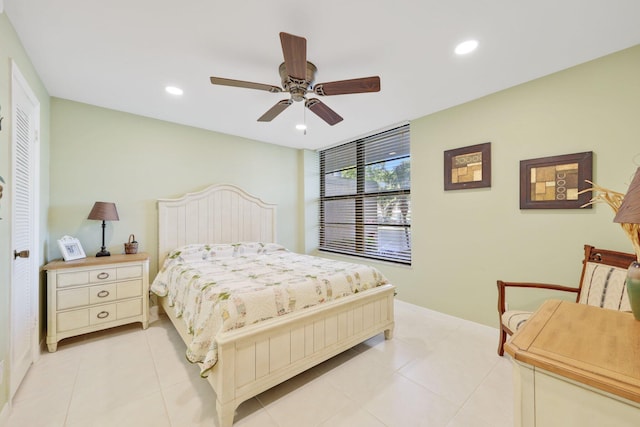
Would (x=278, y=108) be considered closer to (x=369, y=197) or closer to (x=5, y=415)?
(x=369, y=197)

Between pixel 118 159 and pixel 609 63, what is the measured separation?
16.1 ft

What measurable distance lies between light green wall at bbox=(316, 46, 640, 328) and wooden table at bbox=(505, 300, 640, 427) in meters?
1.59

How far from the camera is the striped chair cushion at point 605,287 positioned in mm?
1728

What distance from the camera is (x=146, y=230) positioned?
321 cm

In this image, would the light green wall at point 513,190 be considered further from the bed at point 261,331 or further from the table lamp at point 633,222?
the table lamp at point 633,222

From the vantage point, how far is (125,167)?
3.08 m

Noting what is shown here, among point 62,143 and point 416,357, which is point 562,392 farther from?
point 62,143

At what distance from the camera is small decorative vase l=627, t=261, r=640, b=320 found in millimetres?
999

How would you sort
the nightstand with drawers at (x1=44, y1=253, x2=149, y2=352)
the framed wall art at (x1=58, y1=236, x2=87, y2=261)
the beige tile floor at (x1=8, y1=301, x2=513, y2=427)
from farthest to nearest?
the framed wall art at (x1=58, y1=236, x2=87, y2=261)
the nightstand with drawers at (x1=44, y1=253, x2=149, y2=352)
the beige tile floor at (x1=8, y1=301, x2=513, y2=427)

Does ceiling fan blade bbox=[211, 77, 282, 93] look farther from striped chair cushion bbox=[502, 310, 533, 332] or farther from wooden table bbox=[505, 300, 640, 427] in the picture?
striped chair cushion bbox=[502, 310, 533, 332]

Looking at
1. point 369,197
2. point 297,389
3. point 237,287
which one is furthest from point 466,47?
point 297,389

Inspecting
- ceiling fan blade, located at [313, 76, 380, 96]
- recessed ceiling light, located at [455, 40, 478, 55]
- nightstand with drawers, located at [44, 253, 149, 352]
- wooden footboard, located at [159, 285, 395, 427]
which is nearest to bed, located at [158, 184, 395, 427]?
wooden footboard, located at [159, 285, 395, 427]

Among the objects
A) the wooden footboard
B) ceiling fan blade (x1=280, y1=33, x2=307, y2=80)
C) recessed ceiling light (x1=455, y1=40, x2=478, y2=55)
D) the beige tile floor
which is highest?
recessed ceiling light (x1=455, y1=40, x2=478, y2=55)

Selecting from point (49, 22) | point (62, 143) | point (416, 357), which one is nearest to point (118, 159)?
point (62, 143)
